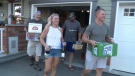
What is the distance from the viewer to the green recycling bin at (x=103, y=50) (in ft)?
9.52

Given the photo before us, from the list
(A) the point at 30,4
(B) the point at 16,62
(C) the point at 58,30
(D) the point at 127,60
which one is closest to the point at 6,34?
(B) the point at 16,62

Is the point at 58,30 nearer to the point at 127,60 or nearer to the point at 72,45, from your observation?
the point at 72,45

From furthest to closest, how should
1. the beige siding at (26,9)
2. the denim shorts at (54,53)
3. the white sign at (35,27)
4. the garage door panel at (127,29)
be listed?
the beige siding at (26,9) → the garage door panel at (127,29) → the white sign at (35,27) → the denim shorts at (54,53)

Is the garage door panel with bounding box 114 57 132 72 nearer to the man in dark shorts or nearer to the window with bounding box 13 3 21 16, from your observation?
the man in dark shorts

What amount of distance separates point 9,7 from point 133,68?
5837 mm

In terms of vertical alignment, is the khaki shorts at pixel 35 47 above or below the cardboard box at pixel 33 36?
below

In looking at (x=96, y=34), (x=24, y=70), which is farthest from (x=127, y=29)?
(x=24, y=70)

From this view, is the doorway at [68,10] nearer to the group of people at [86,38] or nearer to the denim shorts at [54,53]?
the group of people at [86,38]

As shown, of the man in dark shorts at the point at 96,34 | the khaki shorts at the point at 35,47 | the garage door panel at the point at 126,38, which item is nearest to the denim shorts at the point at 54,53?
the man in dark shorts at the point at 96,34

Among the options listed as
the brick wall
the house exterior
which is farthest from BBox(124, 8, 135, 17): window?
the brick wall

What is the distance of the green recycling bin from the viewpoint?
9.52 feet

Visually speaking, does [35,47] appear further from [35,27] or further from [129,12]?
[129,12]

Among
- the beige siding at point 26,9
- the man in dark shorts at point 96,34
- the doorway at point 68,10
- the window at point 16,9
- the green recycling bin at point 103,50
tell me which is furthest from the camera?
the window at point 16,9

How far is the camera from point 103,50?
295 cm
